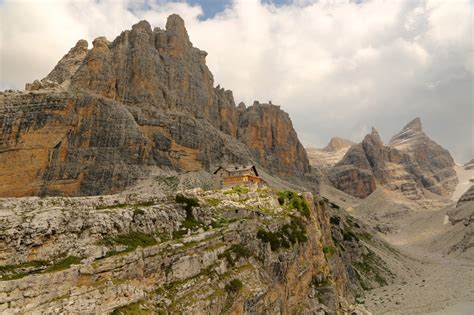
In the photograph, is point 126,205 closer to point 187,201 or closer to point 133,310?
point 187,201

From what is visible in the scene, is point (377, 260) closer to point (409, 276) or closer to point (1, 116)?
point (409, 276)

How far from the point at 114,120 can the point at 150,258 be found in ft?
357

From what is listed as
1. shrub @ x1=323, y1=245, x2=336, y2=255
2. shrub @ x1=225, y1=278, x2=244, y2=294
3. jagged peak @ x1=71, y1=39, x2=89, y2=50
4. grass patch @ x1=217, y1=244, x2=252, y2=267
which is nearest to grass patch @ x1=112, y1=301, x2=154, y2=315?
shrub @ x1=225, y1=278, x2=244, y2=294

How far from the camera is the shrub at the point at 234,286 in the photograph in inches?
997

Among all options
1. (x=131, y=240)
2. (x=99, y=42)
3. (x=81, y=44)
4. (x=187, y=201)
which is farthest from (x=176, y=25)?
(x=131, y=240)

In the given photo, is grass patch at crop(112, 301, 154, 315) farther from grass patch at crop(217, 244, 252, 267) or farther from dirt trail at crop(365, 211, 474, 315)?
dirt trail at crop(365, 211, 474, 315)

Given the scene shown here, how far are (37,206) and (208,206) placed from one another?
51.3 feet

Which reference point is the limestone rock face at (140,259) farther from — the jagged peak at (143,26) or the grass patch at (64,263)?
the jagged peak at (143,26)

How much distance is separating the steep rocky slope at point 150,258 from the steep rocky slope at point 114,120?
3496 inches

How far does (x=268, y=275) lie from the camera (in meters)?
31.9

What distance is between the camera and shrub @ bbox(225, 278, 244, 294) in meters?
25.3

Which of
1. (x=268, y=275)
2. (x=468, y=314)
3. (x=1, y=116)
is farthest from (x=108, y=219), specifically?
(x=1, y=116)

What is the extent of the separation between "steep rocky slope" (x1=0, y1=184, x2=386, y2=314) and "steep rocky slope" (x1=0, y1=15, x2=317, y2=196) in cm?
8880

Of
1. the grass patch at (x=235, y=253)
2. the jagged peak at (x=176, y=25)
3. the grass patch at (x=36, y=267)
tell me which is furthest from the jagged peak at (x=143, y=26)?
the grass patch at (x=36, y=267)
